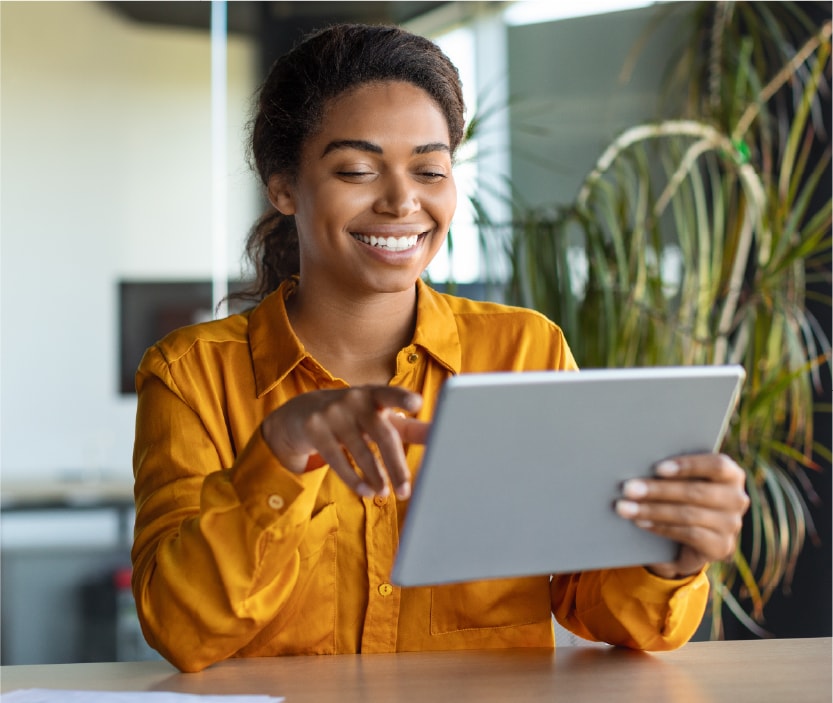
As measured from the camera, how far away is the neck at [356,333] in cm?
169

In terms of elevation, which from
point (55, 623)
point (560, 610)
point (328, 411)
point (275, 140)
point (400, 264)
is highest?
point (275, 140)

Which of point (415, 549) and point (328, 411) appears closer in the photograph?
point (415, 549)

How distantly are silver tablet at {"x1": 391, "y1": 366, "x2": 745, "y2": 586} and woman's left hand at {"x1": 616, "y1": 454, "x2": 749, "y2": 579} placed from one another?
0.01m

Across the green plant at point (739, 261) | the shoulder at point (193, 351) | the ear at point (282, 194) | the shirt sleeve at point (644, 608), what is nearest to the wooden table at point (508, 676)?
the shirt sleeve at point (644, 608)

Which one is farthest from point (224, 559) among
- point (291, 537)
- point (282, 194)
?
point (282, 194)

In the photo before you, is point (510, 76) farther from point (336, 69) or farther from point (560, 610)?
point (560, 610)

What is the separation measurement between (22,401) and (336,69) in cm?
239

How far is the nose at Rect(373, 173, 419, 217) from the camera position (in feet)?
5.15

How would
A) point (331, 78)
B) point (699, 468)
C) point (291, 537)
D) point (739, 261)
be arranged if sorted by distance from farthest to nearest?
point (739, 261) < point (331, 78) < point (291, 537) < point (699, 468)

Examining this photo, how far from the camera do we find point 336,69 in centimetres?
166

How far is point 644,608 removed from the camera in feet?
4.44

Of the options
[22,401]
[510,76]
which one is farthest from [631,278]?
[22,401]

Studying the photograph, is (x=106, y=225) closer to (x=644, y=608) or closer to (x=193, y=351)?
(x=193, y=351)

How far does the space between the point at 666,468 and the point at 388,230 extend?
0.64 metres
